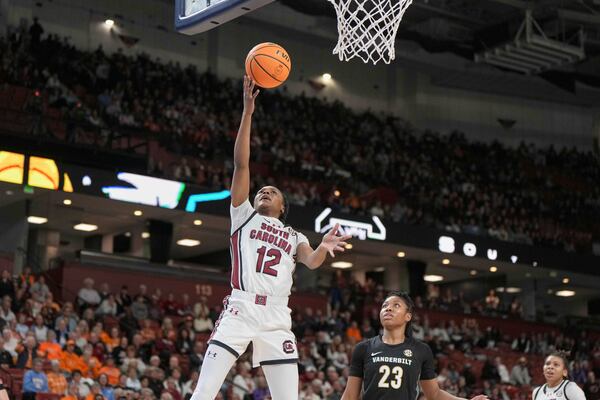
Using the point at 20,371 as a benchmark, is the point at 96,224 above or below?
above

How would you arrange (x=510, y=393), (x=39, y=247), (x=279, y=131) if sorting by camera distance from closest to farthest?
(x=510, y=393) < (x=39, y=247) < (x=279, y=131)

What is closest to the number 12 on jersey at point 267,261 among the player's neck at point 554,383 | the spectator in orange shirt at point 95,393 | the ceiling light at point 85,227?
the player's neck at point 554,383

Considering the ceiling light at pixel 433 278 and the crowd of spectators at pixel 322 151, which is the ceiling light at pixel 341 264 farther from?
the ceiling light at pixel 433 278

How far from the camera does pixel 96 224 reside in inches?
1207

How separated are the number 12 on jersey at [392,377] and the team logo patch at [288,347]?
70 cm

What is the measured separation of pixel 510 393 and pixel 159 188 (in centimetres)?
1052

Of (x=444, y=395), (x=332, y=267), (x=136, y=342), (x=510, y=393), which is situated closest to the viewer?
(x=444, y=395)

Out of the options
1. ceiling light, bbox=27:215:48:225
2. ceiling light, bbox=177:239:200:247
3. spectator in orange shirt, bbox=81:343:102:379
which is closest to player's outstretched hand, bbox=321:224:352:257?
spectator in orange shirt, bbox=81:343:102:379

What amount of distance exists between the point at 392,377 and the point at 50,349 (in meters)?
12.3

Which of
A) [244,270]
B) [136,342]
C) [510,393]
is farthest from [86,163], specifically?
[244,270]

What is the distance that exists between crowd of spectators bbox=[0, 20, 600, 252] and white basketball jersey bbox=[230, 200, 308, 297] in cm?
1842

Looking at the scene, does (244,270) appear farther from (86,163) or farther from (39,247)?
(39,247)

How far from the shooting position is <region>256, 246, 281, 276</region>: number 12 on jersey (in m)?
7.58

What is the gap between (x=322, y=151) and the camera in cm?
3359
